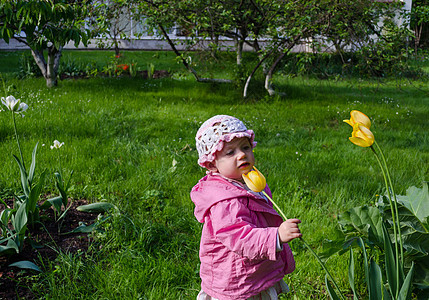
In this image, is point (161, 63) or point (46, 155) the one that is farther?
point (161, 63)

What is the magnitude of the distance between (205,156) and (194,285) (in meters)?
0.98

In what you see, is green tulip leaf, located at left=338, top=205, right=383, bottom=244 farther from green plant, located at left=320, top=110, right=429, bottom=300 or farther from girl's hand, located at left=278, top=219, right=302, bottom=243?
girl's hand, located at left=278, top=219, right=302, bottom=243

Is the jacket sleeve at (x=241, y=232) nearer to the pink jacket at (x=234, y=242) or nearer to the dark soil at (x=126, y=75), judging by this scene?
the pink jacket at (x=234, y=242)

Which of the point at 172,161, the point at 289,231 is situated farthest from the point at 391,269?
the point at 172,161

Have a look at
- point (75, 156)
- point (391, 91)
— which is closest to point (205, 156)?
point (75, 156)

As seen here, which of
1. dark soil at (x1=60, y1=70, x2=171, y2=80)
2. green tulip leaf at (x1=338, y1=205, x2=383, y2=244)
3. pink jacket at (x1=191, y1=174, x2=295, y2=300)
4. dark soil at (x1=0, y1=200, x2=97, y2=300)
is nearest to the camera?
pink jacket at (x1=191, y1=174, x2=295, y2=300)

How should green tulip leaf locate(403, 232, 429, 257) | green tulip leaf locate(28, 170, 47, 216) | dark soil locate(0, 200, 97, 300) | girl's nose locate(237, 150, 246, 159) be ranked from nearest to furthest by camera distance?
1. girl's nose locate(237, 150, 246, 159)
2. green tulip leaf locate(403, 232, 429, 257)
3. dark soil locate(0, 200, 97, 300)
4. green tulip leaf locate(28, 170, 47, 216)

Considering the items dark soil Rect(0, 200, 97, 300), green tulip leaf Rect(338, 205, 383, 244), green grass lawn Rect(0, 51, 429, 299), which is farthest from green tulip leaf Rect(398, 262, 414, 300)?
dark soil Rect(0, 200, 97, 300)

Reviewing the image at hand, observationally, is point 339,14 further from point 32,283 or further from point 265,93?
point 32,283

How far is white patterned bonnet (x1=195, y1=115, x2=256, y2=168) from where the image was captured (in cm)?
157

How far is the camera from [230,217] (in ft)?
4.93

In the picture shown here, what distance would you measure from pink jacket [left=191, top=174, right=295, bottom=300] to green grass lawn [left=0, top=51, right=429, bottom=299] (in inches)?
25.4

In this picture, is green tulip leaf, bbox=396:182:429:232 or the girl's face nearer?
the girl's face

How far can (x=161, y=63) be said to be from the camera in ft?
37.0
